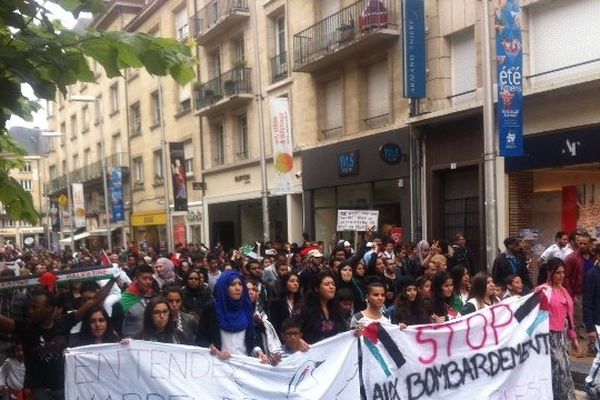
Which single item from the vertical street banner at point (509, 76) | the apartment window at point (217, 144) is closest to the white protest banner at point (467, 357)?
the vertical street banner at point (509, 76)

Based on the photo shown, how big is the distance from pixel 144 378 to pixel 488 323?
315 centimetres

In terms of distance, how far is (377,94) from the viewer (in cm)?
1930

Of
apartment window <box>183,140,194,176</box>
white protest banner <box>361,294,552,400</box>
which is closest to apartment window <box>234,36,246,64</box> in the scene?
apartment window <box>183,140,194,176</box>

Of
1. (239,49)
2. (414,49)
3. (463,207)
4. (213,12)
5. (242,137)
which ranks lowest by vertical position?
(463,207)

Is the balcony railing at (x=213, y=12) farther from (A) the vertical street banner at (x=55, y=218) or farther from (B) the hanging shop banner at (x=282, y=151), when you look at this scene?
(A) the vertical street banner at (x=55, y=218)

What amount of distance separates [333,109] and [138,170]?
60.8 feet

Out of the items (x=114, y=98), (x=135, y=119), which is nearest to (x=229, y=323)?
(x=135, y=119)

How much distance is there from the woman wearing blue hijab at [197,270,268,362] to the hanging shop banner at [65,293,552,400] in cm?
36

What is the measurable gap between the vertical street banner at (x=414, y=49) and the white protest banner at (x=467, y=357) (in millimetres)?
10583

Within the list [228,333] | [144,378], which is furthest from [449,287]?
[144,378]

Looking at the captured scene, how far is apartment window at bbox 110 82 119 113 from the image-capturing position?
1557 inches

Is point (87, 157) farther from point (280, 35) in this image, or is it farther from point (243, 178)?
point (280, 35)

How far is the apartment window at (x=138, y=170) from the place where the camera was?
120ft

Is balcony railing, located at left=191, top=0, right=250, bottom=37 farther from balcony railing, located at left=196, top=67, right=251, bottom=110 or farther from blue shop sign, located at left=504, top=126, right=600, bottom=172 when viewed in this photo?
blue shop sign, located at left=504, top=126, right=600, bottom=172
